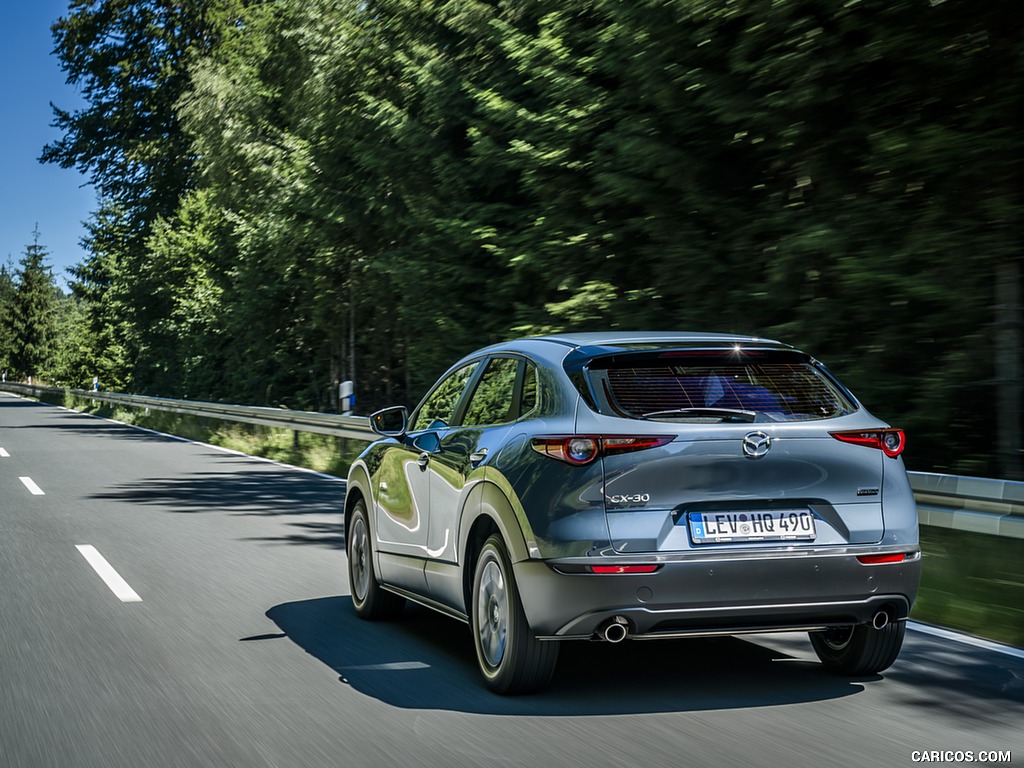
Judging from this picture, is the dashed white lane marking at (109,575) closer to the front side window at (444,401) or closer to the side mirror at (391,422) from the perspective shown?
the side mirror at (391,422)

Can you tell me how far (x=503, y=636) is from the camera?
552 cm

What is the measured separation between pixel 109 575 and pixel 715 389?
17.6 feet

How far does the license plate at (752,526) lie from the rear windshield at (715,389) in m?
0.41

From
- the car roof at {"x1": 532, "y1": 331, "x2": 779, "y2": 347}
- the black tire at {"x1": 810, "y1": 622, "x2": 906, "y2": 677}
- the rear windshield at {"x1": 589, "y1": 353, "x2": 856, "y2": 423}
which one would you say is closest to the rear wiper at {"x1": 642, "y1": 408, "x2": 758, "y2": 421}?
the rear windshield at {"x1": 589, "y1": 353, "x2": 856, "y2": 423}

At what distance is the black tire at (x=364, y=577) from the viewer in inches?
292

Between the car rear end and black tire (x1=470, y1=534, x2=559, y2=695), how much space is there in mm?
193

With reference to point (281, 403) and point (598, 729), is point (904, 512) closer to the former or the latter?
point (598, 729)

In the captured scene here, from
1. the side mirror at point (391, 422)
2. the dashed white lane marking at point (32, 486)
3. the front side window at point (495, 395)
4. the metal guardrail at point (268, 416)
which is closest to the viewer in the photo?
the front side window at point (495, 395)

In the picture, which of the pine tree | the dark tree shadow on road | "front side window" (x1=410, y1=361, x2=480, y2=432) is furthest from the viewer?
the pine tree

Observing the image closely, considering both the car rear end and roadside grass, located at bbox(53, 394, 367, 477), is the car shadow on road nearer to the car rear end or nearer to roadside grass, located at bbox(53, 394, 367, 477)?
the car rear end

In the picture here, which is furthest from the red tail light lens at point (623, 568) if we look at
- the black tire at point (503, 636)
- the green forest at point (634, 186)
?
the green forest at point (634, 186)

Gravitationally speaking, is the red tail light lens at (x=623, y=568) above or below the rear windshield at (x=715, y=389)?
below

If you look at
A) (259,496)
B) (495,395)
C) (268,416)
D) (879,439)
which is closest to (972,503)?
(879,439)

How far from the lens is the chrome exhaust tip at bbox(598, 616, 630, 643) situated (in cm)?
512
